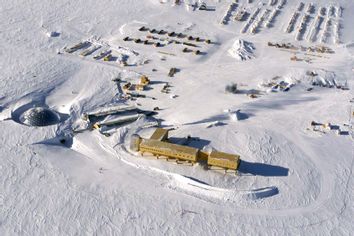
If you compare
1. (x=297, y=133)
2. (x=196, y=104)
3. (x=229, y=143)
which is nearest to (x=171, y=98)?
(x=196, y=104)

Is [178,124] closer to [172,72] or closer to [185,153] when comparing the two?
[185,153]

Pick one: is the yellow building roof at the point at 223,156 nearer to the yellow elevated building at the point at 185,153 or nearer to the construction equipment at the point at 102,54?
the yellow elevated building at the point at 185,153

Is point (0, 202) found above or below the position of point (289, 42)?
below

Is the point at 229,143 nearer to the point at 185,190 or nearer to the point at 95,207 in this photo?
the point at 185,190

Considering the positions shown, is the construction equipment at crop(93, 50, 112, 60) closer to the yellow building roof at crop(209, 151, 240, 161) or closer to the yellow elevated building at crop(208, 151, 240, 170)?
the yellow building roof at crop(209, 151, 240, 161)

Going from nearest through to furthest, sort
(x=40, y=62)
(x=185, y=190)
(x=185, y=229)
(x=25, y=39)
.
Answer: (x=185, y=229) < (x=185, y=190) < (x=40, y=62) < (x=25, y=39)

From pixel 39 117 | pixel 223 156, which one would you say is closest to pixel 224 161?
pixel 223 156

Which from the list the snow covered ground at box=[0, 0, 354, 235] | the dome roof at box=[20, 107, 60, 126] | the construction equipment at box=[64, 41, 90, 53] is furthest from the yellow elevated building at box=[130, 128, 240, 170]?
the construction equipment at box=[64, 41, 90, 53]
